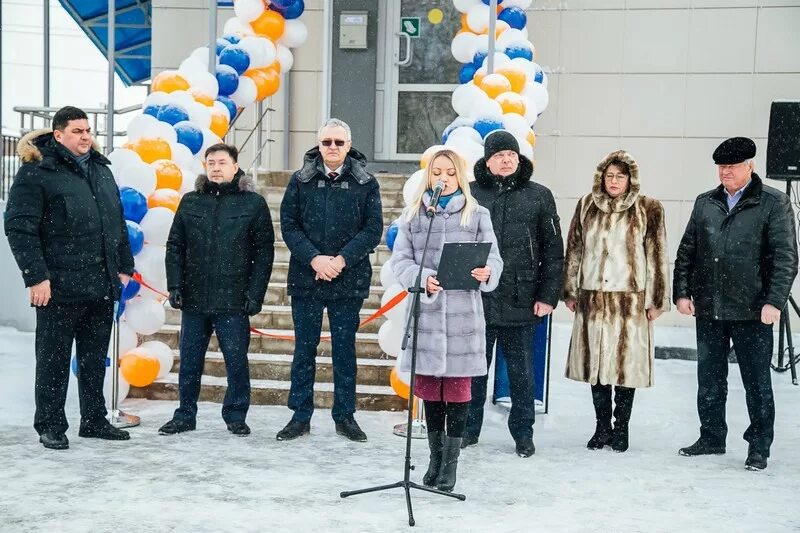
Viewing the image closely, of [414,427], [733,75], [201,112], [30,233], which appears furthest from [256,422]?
[733,75]

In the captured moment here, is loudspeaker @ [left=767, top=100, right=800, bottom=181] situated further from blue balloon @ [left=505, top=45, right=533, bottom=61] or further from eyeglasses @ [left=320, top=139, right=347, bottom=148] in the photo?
eyeglasses @ [left=320, top=139, right=347, bottom=148]

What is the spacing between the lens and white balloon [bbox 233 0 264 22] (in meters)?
7.16

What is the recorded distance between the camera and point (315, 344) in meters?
5.27

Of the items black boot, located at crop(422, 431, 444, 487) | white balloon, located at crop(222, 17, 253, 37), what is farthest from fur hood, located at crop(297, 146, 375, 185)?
white balloon, located at crop(222, 17, 253, 37)

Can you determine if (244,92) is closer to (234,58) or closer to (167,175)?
(234,58)

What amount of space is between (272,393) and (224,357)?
2.64ft

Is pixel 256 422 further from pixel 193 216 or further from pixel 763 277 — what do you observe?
pixel 763 277

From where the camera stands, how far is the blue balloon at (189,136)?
6.15 m

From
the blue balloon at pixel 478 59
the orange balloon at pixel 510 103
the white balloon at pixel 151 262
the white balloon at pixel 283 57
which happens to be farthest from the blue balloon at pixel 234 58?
the orange balloon at pixel 510 103

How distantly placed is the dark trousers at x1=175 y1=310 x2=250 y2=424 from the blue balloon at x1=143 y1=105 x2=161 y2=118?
155cm

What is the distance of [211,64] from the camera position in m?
6.68

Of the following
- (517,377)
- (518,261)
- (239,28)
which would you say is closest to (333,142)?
(518,261)

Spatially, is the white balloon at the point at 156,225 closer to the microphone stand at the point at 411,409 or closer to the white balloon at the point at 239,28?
the white balloon at the point at 239,28

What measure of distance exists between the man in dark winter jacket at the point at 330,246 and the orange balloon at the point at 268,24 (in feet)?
7.68
